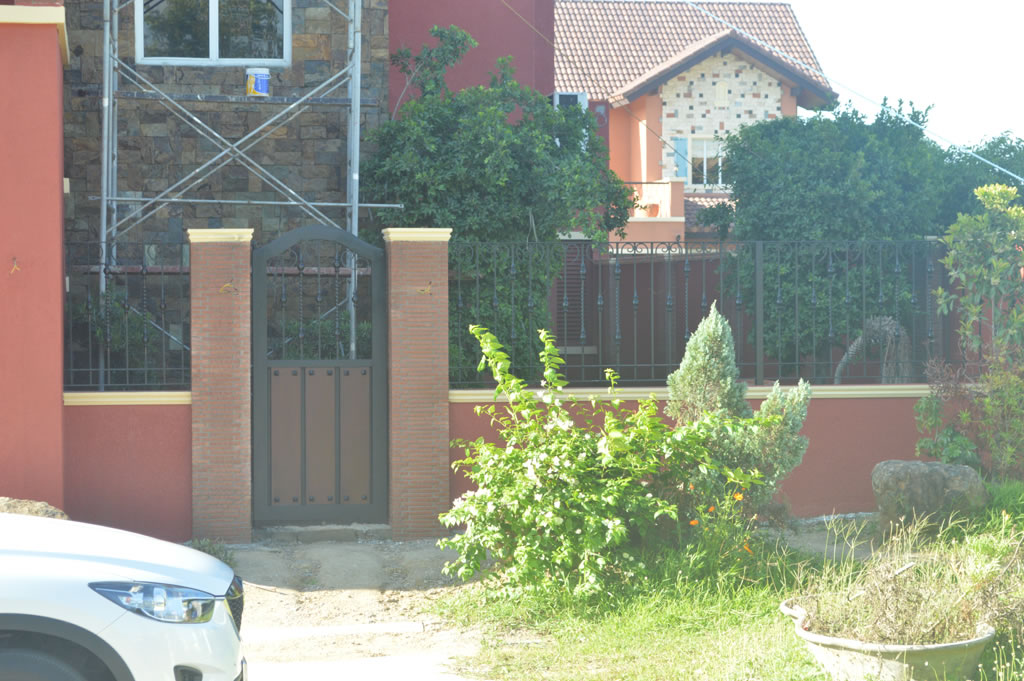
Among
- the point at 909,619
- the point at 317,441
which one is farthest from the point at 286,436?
the point at 909,619

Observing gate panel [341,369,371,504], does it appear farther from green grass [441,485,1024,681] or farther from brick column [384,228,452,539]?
green grass [441,485,1024,681]

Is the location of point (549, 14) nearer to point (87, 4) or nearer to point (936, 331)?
point (87, 4)

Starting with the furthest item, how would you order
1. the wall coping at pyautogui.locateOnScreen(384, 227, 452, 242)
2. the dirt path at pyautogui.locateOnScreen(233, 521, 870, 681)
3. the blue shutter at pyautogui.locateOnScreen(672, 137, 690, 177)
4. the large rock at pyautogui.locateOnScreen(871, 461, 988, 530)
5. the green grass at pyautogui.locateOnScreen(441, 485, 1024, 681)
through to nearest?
1. the blue shutter at pyautogui.locateOnScreen(672, 137, 690, 177)
2. the wall coping at pyautogui.locateOnScreen(384, 227, 452, 242)
3. the large rock at pyautogui.locateOnScreen(871, 461, 988, 530)
4. the dirt path at pyautogui.locateOnScreen(233, 521, 870, 681)
5. the green grass at pyautogui.locateOnScreen(441, 485, 1024, 681)

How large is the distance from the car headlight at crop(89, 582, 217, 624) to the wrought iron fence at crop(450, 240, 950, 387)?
5.03 meters

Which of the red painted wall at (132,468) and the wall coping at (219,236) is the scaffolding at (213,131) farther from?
the red painted wall at (132,468)

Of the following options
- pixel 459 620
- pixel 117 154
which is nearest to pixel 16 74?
pixel 117 154

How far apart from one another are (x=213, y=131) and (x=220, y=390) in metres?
4.22

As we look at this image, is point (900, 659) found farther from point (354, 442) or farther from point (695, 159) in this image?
point (695, 159)

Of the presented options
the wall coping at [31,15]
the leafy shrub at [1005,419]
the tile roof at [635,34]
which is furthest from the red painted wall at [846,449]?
the tile roof at [635,34]

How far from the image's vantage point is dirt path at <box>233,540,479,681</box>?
6.42 metres

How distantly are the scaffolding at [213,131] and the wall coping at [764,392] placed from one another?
2.39m

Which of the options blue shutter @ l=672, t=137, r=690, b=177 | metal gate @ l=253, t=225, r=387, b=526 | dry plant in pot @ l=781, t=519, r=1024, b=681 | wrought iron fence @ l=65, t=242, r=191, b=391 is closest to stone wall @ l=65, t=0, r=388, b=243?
wrought iron fence @ l=65, t=242, r=191, b=391

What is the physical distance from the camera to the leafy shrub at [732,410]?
8.09 meters

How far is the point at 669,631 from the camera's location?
21.4 ft
